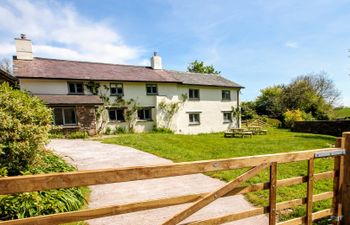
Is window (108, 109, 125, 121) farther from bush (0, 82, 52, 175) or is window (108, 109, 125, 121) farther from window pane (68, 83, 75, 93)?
bush (0, 82, 52, 175)

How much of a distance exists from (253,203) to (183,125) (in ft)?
65.4

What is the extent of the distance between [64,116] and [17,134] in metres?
14.6

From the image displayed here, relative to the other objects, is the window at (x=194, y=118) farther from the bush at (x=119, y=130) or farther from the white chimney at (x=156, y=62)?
the bush at (x=119, y=130)

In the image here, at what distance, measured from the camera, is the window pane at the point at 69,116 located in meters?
18.9

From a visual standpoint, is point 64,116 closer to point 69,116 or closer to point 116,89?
point 69,116

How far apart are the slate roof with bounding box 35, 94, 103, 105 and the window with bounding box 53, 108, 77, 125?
36.7 inches

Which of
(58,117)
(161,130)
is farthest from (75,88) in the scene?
(161,130)

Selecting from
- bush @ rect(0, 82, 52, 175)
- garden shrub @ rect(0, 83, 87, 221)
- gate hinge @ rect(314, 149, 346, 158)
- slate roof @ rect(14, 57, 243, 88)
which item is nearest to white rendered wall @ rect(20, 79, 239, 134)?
slate roof @ rect(14, 57, 243, 88)

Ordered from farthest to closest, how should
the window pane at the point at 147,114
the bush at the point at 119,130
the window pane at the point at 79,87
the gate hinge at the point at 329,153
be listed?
the window pane at the point at 147,114 → the bush at the point at 119,130 → the window pane at the point at 79,87 → the gate hinge at the point at 329,153

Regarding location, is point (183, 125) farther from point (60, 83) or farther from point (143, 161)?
point (143, 161)

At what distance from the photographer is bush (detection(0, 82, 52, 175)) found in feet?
17.5

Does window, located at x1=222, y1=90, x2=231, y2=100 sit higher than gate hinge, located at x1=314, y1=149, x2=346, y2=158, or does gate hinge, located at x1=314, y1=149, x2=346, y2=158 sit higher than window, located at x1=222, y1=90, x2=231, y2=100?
window, located at x1=222, y1=90, x2=231, y2=100

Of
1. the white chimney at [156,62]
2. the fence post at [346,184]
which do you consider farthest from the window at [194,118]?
the fence post at [346,184]

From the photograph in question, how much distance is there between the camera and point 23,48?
64.7 ft
